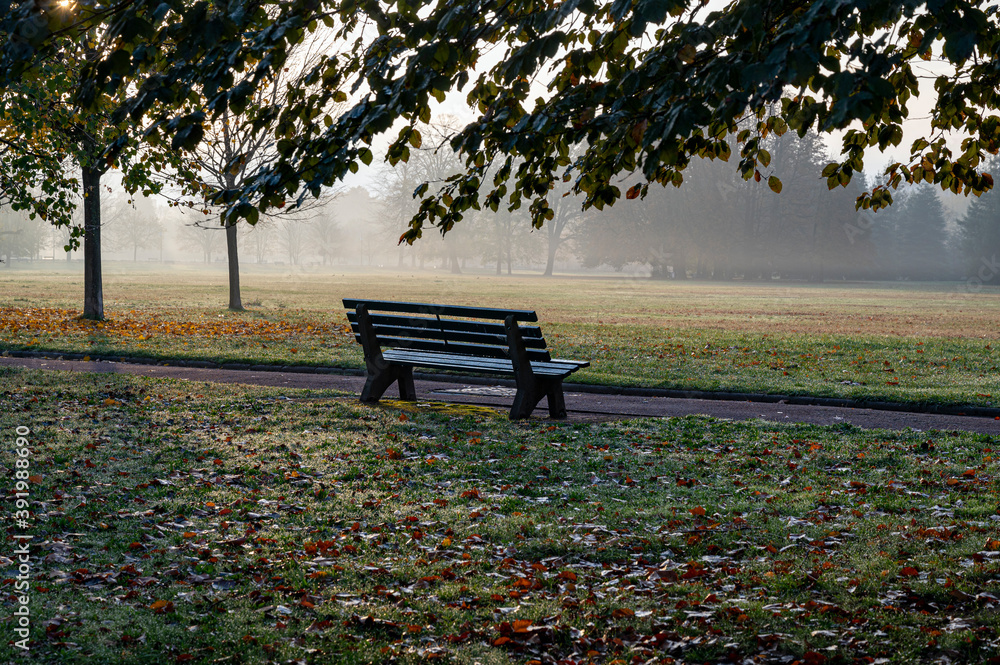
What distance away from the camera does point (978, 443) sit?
744cm

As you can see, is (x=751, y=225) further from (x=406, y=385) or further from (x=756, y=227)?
(x=406, y=385)

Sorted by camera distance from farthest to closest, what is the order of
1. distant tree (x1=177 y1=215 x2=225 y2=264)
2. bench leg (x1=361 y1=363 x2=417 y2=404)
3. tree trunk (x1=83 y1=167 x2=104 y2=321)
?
1. distant tree (x1=177 y1=215 x2=225 y2=264)
2. tree trunk (x1=83 y1=167 x2=104 y2=321)
3. bench leg (x1=361 y1=363 x2=417 y2=404)

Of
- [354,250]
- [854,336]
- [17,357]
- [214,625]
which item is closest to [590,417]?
[214,625]

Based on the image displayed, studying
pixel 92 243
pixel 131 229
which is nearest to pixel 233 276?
pixel 92 243

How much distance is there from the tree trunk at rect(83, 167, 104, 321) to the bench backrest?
37.1 ft

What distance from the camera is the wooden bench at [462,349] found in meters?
8.31

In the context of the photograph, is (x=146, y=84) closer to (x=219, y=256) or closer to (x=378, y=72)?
(x=378, y=72)

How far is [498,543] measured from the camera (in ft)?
16.2

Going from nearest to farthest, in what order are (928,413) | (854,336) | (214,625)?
(214,625) → (928,413) → (854,336)

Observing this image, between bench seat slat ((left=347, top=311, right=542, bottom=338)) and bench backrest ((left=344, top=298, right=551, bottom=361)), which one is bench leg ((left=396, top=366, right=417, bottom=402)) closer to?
bench backrest ((left=344, top=298, right=551, bottom=361))

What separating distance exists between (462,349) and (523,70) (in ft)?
16.2

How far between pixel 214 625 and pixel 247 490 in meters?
2.15

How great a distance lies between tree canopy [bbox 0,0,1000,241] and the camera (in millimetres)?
3156

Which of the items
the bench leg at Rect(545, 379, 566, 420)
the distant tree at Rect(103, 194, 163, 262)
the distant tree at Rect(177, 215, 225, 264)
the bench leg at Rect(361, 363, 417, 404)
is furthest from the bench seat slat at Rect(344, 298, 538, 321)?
the distant tree at Rect(103, 194, 163, 262)
